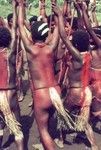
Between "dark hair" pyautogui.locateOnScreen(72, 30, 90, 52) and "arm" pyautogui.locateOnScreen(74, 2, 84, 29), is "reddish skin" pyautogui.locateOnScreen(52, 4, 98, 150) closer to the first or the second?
"dark hair" pyautogui.locateOnScreen(72, 30, 90, 52)

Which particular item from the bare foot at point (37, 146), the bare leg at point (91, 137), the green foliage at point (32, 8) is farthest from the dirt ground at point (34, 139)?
the green foliage at point (32, 8)

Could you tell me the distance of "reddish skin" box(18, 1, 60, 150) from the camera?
6844 millimetres

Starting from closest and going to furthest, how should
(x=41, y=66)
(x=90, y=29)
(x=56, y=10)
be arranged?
1. (x=41, y=66)
2. (x=56, y=10)
3. (x=90, y=29)

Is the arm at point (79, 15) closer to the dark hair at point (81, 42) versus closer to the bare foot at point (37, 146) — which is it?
the dark hair at point (81, 42)

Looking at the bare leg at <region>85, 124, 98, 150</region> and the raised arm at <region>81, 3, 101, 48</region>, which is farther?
the raised arm at <region>81, 3, 101, 48</region>

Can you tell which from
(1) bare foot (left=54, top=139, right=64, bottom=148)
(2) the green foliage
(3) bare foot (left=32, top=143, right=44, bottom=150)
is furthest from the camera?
(2) the green foliage

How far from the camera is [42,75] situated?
6.90 meters

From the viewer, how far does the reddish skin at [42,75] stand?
6844mm

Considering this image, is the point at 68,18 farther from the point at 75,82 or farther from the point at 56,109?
the point at 56,109

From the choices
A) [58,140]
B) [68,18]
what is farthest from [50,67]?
[68,18]

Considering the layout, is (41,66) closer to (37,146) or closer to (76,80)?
(76,80)

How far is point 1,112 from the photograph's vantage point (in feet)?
23.4

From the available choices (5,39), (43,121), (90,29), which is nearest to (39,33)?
(5,39)

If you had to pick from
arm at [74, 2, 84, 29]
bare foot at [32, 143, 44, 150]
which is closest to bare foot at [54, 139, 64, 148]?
bare foot at [32, 143, 44, 150]
